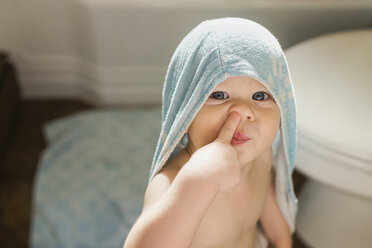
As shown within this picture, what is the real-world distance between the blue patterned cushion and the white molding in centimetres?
12

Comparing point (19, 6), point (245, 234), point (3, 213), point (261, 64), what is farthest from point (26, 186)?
point (261, 64)

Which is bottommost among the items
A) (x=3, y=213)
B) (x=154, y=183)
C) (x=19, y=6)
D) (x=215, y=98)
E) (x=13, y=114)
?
(x=3, y=213)

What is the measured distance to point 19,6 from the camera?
4.90 ft

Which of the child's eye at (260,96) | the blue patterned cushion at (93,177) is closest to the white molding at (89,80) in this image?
the blue patterned cushion at (93,177)

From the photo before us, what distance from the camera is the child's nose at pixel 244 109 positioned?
0.55 metres

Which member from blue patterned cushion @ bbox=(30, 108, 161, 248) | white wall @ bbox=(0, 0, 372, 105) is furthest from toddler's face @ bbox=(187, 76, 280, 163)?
white wall @ bbox=(0, 0, 372, 105)

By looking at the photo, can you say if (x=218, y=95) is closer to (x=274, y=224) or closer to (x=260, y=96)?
(x=260, y=96)

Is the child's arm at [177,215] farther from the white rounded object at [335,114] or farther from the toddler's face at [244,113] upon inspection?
the white rounded object at [335,114]

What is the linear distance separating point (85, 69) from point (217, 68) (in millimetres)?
1150

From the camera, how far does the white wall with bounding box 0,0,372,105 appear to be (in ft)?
4.77

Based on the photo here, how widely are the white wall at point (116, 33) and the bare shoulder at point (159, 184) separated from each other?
90 centimetres

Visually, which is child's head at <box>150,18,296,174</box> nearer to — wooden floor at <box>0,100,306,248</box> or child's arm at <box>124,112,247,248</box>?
child's arm at <box>124,112,247,248</box>

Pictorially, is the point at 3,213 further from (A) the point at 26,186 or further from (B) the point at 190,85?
(B) the point at 190,85

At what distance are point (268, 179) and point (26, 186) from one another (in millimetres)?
887
